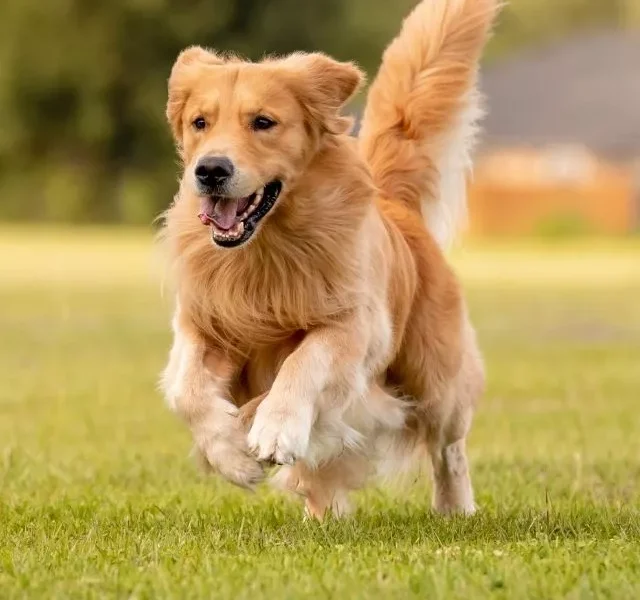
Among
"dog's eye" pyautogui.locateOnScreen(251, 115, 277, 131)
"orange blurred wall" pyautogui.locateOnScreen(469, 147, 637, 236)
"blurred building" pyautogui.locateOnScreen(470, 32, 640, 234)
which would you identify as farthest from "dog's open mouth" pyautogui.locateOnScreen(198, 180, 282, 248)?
"blurred building" pyautogui.locateOnScreen(470, 32, 640, 234)

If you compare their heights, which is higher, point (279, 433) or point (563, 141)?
point (279, 433)

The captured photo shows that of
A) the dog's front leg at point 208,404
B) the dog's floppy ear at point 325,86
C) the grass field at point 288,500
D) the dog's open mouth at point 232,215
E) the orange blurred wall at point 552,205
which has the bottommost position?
the orange blurred wall at point 552,205

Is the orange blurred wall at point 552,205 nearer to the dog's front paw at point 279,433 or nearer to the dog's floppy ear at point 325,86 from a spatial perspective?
the dog's floppy ear at point 325,86

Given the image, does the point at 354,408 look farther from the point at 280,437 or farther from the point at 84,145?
the point at 84,145

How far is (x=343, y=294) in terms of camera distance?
5.75 m

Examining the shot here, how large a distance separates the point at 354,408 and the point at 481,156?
46.5m

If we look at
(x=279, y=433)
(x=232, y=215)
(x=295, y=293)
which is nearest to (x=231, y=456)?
(x=279, y=433)

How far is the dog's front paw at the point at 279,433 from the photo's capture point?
5.16 meters

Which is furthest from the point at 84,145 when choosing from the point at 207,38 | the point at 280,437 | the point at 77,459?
the point at 280,437

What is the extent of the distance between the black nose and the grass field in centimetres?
70

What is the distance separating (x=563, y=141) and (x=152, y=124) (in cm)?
1556

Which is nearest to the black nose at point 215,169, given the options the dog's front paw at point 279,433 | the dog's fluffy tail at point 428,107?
the dog's front paw at point 279,433

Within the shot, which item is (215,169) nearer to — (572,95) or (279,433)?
(279,433)

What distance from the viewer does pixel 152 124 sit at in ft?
154
